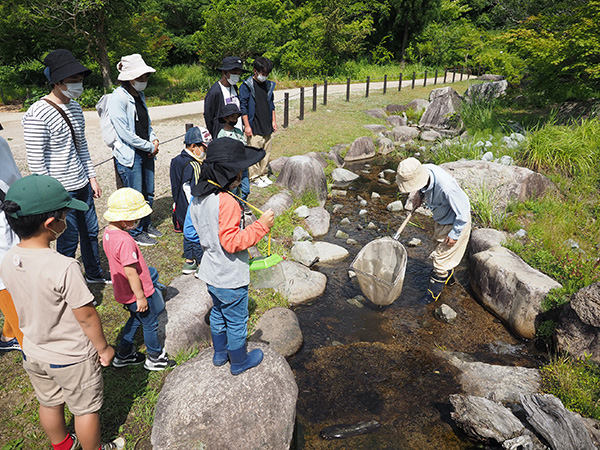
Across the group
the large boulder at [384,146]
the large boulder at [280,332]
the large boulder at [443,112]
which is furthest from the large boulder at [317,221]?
the large boulder at [443,112]

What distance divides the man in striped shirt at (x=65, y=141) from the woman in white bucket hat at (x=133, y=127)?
59cm

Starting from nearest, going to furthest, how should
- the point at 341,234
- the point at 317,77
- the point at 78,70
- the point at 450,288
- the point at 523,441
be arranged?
the point at 523,441 → the point at 78,70 → the point at 450,288 → the point at 341,234 → the point at 317,77

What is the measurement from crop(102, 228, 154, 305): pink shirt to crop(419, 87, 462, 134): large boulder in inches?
416

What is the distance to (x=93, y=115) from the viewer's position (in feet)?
39.6

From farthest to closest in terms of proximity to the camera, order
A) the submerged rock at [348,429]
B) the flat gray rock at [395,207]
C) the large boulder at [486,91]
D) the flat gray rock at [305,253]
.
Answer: the large boulder at [486,91], the flat gray rock at [395,207], the flat gray rock at [305,253], the submerged rock at [348,429]

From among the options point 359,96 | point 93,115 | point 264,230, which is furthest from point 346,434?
point 359,96

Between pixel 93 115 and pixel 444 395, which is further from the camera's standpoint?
pixel 93 115

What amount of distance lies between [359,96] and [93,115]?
977 cm

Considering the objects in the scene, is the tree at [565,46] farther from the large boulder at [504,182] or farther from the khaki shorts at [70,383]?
the khaki shorts at [70,383]

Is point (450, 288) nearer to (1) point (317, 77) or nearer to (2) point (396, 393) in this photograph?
(2) point (396, 393)

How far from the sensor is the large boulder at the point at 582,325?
3145 mm

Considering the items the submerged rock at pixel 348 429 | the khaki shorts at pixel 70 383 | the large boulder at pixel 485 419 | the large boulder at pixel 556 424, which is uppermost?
the khaki shorts at pixel 70 383

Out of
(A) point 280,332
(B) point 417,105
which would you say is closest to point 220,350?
(A) point 280,332

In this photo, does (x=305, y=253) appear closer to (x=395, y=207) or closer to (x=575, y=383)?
(x=395, y=207)
